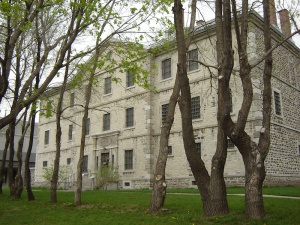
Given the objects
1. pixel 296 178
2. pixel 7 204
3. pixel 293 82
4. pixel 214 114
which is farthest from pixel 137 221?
pixel 293 82

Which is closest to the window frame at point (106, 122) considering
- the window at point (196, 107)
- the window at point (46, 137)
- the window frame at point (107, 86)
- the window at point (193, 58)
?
the window frame at point (107, 86)

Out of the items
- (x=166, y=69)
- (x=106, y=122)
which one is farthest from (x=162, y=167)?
(x=106, y=122)

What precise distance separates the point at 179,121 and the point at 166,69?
4.08 metres

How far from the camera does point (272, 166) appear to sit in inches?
717

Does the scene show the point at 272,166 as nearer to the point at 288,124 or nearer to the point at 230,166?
the point at 230,166

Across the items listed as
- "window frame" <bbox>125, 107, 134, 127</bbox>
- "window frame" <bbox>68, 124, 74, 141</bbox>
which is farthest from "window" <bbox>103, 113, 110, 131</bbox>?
"window frame" <bbox>68, 124, 74, 141</bbox>

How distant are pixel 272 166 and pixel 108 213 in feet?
36.7

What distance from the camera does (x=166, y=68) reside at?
2325 centimetres

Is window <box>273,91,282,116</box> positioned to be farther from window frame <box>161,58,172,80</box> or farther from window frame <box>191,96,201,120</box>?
window frame <box>161,58,172,80</box>

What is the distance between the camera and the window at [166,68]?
75.6 ft

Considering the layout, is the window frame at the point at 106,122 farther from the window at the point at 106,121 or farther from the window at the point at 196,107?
the window at the point at 196,107

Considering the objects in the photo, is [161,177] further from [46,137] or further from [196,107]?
[46,137]

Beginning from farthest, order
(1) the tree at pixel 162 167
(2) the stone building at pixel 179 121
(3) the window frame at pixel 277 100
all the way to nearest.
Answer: (3) the window frame at pixel 277 100, (2) the stone building at pixel 179 121, (1) the tree at pixel 162 167

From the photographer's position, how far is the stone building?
18922 millimetres
